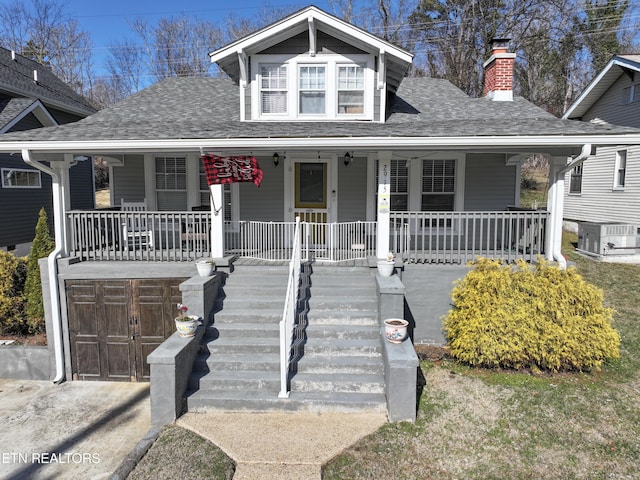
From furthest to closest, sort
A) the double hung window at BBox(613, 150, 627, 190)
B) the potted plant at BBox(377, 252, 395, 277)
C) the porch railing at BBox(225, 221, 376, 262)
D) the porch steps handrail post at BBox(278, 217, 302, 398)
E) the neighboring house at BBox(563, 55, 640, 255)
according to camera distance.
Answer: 1. the double hung window at BBox(613, 150, 627, 190)
2. the neighboring house at BBox(563, 55, 640, 255)
3. the porch railing at BBox(225, 221, 376, 262)
4. the potted plant at BBox(377, 252, 395, 277)
5. the porch steps handrail post at BBox(278, 217, 302, 398)

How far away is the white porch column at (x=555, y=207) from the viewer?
25.9ft

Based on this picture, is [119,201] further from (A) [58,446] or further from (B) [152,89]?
(A) [58,446]

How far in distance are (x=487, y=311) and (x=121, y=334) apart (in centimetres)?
634

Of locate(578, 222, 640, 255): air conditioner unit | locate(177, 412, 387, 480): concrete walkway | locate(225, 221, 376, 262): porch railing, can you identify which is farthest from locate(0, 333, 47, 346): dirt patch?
locate(578, 222, 640, 255): air conditioner unit

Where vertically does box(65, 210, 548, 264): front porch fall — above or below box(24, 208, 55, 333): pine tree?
above

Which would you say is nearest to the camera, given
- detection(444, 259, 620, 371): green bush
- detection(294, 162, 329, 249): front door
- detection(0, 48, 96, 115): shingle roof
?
detection(444, 259, 620, 371): green bush

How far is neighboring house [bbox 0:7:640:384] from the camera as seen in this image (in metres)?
7.77

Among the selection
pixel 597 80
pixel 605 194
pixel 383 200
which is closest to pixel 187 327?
pixel 383 200

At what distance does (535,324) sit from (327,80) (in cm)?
642

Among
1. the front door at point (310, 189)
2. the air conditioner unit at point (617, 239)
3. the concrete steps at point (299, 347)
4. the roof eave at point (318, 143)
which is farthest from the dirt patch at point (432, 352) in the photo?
the air conditioner unit at point (617, 239)

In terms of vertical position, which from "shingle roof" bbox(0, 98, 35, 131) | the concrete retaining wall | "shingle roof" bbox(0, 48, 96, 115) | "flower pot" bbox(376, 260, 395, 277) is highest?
"shingle roof" bbox(0, 48, 96, 115)

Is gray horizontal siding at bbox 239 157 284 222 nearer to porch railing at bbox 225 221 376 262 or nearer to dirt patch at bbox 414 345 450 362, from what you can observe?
porch railing at bbox 225 221 376 262

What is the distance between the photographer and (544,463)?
15.1ft

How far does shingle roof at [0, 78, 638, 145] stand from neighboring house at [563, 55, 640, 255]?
5496 mm
